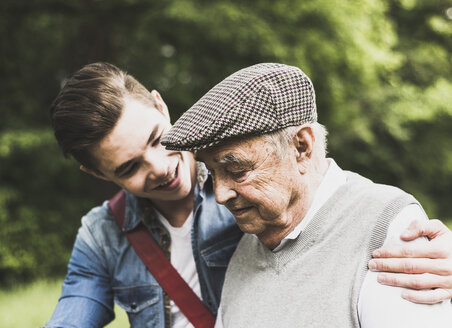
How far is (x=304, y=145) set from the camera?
1586 mm

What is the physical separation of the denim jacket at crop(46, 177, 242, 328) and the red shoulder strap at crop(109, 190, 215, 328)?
39 millimetres

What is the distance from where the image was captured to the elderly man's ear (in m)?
1.56

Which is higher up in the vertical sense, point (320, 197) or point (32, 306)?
point (320, 197)

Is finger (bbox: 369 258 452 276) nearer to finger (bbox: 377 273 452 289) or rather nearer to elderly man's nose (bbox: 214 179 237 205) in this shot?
finger (bbox: 377 273 452 289)

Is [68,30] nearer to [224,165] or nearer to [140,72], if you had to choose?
[140,72]

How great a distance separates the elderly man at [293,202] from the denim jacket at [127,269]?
0.44m

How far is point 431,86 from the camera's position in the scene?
8562mm

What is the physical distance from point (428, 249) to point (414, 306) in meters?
0.18

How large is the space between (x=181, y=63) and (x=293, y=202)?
6256 millimetres

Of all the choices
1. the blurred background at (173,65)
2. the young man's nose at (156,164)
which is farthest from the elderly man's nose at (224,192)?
the blurred background at (173,65)

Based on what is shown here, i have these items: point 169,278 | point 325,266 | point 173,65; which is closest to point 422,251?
point 325,266

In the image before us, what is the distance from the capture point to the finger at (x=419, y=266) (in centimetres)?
132

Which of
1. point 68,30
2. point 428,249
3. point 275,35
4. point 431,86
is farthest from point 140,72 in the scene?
point 428,249

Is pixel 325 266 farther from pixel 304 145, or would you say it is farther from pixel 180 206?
pixel 180 206
